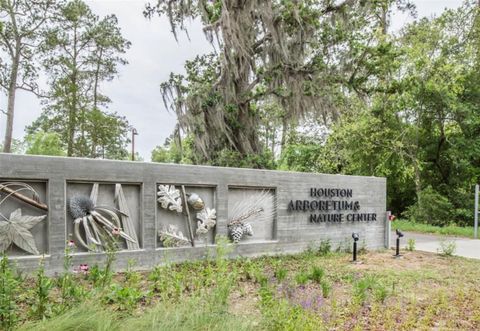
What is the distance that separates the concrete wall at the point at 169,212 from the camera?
17.5 feet

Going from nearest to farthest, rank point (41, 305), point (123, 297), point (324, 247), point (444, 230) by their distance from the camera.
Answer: point (41, 305) < point (123, 297) < point (324, 247) < point (444, 230)

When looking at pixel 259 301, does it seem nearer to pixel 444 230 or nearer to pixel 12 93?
pixel 444 230

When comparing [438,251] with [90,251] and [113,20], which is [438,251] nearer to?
[90,251]

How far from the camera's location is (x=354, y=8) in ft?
37.1

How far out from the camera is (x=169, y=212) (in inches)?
254

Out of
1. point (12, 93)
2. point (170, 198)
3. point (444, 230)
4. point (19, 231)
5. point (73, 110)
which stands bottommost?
point (444, 230)

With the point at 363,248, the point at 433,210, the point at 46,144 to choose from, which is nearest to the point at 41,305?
the point at 363,248

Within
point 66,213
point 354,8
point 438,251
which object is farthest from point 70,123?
point 438,251

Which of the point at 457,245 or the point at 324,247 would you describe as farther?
the point at 457,245

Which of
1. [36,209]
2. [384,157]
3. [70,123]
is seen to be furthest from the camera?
[70,123]

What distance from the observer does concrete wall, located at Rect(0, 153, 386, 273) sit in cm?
533

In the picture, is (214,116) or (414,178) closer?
(214,116)

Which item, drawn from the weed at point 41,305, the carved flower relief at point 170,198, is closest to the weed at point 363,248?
the carved flower relief at point 170,198

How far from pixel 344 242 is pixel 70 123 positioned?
1511cm
